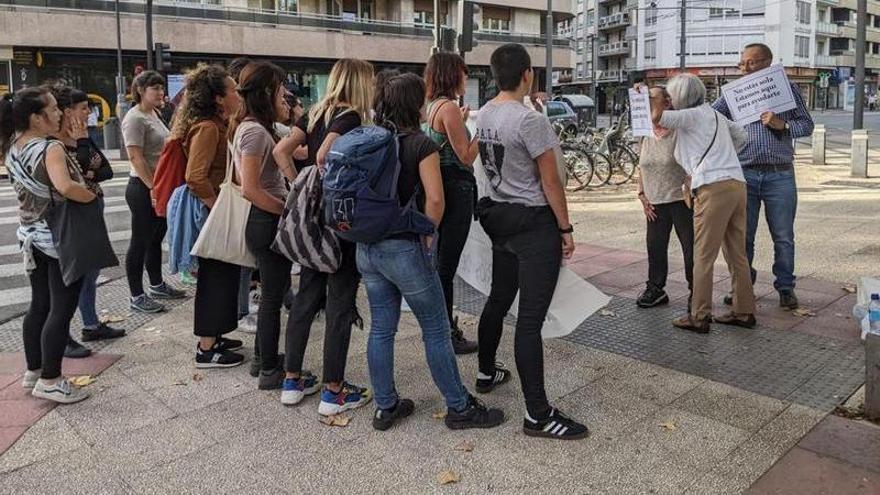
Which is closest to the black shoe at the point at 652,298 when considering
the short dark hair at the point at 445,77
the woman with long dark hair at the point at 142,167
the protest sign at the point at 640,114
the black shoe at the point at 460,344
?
the protest sign at the point at 640,114

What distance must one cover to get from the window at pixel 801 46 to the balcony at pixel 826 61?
2.77 m

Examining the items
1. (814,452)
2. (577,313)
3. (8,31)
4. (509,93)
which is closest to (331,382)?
(577,313)

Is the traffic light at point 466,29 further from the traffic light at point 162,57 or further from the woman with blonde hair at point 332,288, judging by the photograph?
the traffic light at point 162,57

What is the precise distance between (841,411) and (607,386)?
1.15 meters

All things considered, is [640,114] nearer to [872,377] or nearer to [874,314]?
[874,314]

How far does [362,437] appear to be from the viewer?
3.63m

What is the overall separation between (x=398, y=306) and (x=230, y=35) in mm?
32077

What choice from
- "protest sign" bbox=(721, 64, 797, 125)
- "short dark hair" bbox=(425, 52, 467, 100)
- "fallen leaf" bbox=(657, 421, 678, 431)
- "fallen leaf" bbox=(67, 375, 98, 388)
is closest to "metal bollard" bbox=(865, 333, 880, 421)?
"fallen leaf" bbox=(657, 421, 678, 431)

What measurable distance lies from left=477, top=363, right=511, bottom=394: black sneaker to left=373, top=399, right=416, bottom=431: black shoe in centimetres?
48

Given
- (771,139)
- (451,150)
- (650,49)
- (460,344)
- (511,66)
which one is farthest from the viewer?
(650,49)

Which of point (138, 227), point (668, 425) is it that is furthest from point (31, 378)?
point (668, 425)

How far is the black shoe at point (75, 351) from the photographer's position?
487 cm

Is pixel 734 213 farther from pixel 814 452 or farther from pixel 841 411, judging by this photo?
pixel 814 452

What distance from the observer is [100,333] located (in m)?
5.28
